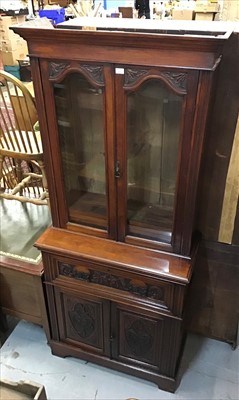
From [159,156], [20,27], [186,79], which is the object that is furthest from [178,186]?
[20,27]

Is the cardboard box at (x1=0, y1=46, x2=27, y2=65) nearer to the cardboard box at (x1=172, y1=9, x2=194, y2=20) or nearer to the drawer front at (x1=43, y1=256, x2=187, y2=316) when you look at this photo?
the cardboard box at (x1=172, y1=9, x2=194, y2=20)

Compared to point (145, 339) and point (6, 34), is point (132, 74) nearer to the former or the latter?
point (145, 339)

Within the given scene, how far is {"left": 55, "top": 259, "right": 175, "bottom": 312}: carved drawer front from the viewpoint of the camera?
4.56ft

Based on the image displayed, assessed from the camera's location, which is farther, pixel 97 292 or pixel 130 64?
pixel 97 292

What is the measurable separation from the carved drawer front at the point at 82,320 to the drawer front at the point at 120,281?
0.09 metres

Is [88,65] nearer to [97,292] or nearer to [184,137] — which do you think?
[184,137]

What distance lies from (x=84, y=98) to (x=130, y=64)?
0.79 ft

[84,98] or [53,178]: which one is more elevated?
[84,98]

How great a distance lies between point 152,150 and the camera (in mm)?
1289

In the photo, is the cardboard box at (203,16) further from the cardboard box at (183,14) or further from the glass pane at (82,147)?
the glass pane at (82,147)

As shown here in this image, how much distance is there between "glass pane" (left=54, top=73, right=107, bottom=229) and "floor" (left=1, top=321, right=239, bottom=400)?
77 cm

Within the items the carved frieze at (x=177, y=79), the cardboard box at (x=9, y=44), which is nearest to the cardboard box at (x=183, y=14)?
the carved frieze at (x=177, y=79)

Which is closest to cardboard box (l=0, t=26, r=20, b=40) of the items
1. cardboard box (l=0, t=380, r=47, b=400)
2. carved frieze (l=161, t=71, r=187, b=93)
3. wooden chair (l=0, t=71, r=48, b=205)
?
wooden chair (l=0, t=71, r=48, b=205)

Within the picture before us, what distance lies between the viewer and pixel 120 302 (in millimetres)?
1481
